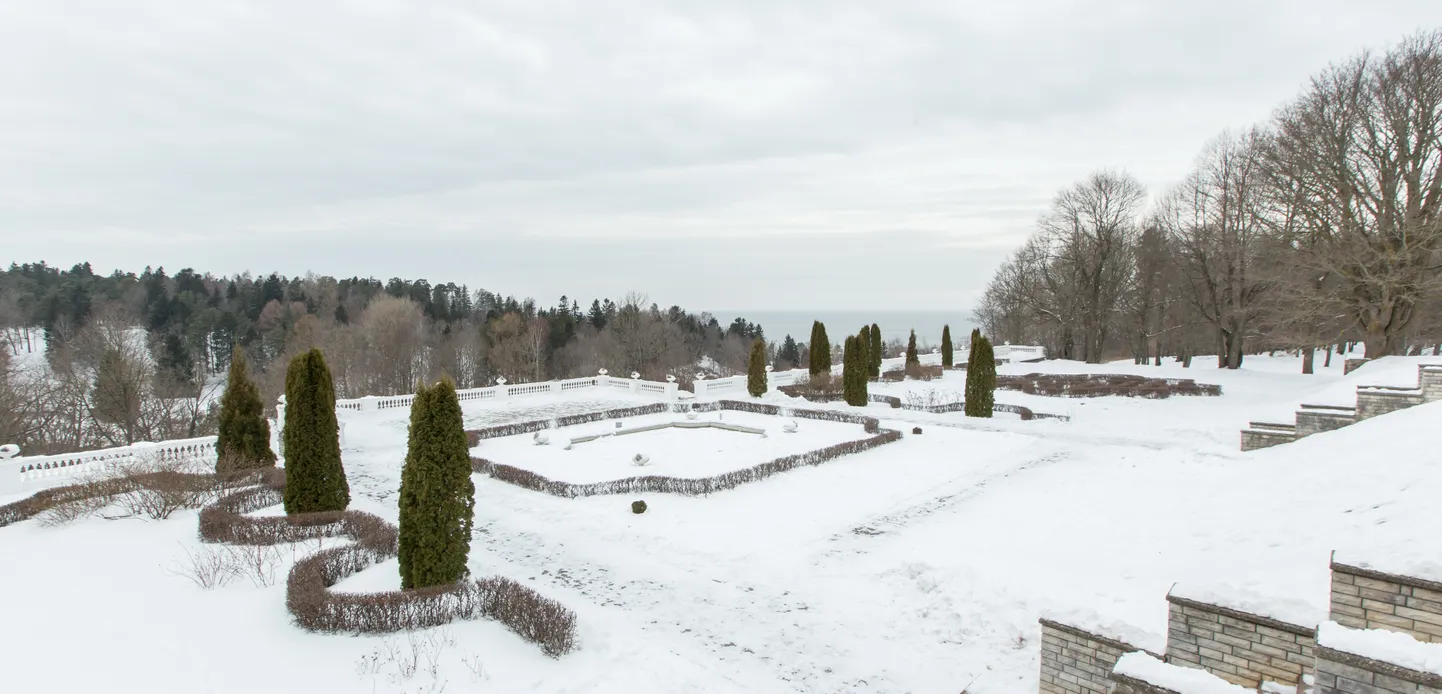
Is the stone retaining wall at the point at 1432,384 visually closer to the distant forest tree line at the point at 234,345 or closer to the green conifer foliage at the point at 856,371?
the green conifer foliage at the point at 856,371

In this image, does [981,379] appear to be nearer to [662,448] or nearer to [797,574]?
[662,448]

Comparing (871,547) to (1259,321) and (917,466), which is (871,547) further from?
(1259,321)

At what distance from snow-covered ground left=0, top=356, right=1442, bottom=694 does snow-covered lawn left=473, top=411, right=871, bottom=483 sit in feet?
6.15

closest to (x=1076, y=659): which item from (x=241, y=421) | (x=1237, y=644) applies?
(x=1237, y=644)

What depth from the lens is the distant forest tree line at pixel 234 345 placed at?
27.7 metres

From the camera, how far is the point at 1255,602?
14.6 ft

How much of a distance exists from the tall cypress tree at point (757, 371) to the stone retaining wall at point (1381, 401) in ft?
55.8

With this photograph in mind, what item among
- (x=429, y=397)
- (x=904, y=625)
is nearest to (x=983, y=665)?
(x=904, y=625)

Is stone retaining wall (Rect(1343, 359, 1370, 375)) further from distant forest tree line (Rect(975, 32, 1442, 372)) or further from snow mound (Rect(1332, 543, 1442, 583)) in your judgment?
snow mound (Rect(1332, 543, 1442, 583))

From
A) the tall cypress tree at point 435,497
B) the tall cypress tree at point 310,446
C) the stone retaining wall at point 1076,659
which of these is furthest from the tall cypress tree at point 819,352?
the stone retaining wall at point 1076,659

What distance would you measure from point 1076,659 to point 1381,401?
12.9 m

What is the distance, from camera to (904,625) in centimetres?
729

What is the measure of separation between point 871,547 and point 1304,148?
83.8 ft

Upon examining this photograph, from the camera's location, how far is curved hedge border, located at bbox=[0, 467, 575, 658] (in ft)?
22.0
